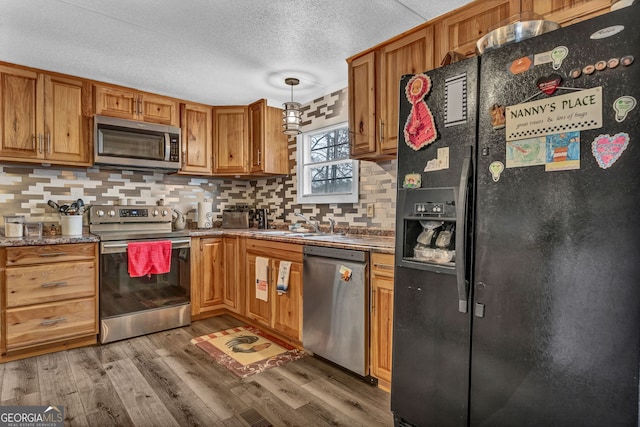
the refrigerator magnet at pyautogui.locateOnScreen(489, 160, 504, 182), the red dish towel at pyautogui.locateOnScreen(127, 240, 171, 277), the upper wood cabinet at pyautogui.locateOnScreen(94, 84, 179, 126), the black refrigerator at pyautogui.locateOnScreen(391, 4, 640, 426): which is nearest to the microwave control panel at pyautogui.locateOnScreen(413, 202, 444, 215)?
the black refrigerator at pyautogui.locateOnScreen(391, 4, 640, 426)

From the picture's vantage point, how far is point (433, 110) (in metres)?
1.71

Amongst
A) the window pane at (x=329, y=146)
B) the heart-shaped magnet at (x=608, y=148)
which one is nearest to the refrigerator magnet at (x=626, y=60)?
the heart-shaped magnet at (x=608, y=148)

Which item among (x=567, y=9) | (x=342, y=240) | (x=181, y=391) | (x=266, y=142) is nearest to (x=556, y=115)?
(x=567, y=9)

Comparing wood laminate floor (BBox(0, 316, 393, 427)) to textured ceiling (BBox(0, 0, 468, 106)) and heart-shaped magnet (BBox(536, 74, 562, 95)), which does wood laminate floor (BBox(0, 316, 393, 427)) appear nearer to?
heart-shaped magnet (BBox(536, 74, 562, 95))

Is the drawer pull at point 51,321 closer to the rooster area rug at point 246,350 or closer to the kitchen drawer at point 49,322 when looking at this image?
the kitchen drawer at point 49,322

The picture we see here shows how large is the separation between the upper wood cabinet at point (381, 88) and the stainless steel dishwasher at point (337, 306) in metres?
0.85

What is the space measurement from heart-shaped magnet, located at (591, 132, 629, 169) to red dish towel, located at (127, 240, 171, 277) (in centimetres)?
317

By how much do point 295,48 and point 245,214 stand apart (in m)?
2.15

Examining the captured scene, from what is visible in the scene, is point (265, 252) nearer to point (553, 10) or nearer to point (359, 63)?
point (359, 63)

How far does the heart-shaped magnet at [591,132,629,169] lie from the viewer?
116cm

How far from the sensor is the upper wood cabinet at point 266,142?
3914mm

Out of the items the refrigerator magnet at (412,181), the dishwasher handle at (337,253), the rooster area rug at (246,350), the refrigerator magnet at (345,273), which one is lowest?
the rooster area rug at (246,350)

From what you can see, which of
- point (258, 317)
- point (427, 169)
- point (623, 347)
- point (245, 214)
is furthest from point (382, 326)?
point (245, 214)

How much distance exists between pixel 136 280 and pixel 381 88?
2.62m
